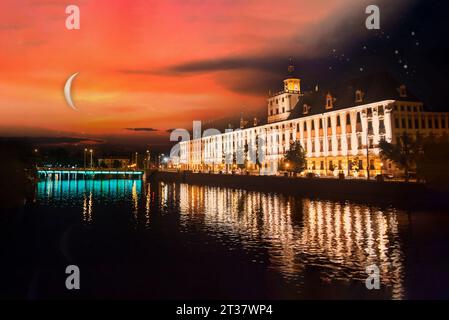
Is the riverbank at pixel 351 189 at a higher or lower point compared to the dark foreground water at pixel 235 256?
higher

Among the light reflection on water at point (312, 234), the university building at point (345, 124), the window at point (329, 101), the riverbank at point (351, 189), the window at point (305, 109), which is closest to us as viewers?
the light reflection on water at point (312, 234)

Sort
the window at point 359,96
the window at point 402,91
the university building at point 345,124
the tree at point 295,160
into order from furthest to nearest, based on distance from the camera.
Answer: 1. the tree at point 295,160
2. the window at point 359,96
3. the window at point 402,91
4. the university building at point 345,124

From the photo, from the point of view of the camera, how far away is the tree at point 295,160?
3425 inches

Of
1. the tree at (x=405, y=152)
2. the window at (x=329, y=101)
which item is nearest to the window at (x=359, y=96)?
the window at (x=329, y=101)

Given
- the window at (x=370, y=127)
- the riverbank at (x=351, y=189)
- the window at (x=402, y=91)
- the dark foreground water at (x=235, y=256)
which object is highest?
the window at (x=402, y=91)

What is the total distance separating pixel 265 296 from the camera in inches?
612

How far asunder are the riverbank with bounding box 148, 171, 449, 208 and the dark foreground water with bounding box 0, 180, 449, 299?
6281 millimetres

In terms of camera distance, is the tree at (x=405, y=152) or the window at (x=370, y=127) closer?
the tree at (x=405, y=152)

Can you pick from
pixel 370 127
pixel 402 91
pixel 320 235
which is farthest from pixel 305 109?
pixel 320 235

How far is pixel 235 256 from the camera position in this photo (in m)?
22.3

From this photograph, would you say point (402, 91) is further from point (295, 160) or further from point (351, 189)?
point (351, 189)

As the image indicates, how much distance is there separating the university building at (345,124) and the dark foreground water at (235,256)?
27.9 metres

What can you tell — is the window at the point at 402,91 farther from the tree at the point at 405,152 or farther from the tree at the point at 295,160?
the tree at the point at 295,160

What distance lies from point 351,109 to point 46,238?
229 feet
